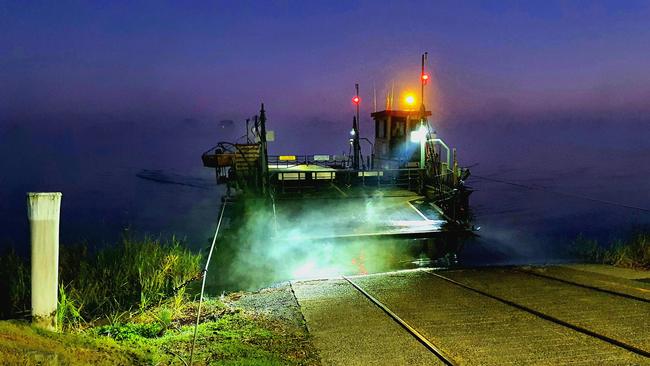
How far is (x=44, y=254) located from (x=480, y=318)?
5.30 meters

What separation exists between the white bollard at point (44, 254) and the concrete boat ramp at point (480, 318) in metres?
2.91

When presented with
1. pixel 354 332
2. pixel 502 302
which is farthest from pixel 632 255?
pixel 354 332

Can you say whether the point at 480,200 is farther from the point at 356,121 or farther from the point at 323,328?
the point at 323,328

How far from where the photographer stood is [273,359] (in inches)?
196

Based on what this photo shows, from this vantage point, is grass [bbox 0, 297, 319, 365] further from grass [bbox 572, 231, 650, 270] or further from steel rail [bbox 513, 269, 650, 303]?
grass [bbox 572, 231, 650, 270]

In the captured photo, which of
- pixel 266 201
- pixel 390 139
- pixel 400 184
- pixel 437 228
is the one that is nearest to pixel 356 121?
pixel 390 139

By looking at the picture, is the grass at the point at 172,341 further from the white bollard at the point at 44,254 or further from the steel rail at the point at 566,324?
the steel rail at the point at 566,324

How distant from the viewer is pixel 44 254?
Answer: 491 centimetres

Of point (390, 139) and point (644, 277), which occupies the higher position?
point (390, 139)

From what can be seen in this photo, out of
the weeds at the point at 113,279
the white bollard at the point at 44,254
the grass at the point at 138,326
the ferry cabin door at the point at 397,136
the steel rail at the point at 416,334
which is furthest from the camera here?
the ferry cabin door at the point at 397,136

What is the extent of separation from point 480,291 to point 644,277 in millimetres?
3539

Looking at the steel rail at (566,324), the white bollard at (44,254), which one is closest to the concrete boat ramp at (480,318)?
the steel rail at (566,324)

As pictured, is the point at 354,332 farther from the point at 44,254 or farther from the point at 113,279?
the point at 113,279

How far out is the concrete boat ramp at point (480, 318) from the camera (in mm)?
5133
